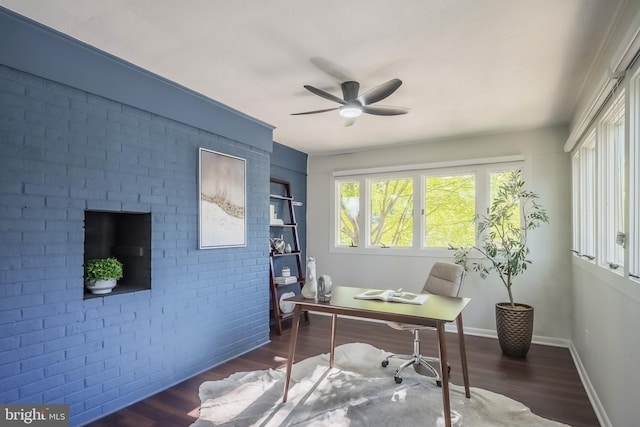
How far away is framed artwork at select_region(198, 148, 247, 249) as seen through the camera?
322cm

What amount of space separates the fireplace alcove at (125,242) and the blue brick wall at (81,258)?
0.27 feet

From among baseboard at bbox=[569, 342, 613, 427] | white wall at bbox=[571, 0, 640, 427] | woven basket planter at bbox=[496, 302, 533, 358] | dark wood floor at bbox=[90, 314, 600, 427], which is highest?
white wall at bbox=[571, 0, 640, 427]

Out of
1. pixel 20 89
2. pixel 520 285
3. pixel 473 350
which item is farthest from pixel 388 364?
pixel 20 89

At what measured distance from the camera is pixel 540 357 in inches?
140

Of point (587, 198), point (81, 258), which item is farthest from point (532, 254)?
point (81, 258)

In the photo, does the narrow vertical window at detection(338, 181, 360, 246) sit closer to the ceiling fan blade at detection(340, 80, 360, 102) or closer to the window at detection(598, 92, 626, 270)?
the ceiling fan blade at detection(340, 80, 360, 102)

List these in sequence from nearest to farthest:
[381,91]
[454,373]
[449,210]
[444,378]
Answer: [444,378] → [381,91] → [454,373] → [449,210]

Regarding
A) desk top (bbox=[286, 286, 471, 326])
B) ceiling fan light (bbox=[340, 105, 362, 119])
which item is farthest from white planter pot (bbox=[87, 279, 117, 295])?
ceiling fan light (bbox=[340, 105, 362, 119])

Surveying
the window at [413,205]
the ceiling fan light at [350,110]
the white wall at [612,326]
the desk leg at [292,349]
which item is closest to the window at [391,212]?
the window at [413,205]

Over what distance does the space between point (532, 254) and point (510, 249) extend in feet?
1.49

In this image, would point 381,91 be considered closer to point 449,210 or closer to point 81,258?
point 81,258

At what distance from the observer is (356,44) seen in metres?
2.25

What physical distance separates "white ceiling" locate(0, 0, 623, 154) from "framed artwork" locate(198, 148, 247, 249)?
0.58m

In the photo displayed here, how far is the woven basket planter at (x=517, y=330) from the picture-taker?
3.49m
